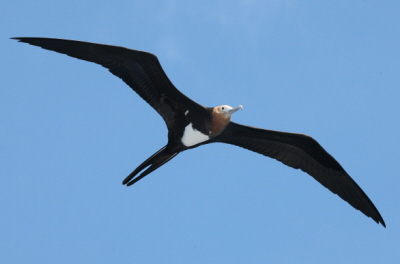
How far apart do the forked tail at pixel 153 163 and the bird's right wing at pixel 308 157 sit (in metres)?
0.91

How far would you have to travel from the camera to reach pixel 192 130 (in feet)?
30.3

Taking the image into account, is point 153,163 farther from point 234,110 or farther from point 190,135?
point 234,110

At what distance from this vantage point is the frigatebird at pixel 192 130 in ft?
28.8

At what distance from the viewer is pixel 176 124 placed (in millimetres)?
9312

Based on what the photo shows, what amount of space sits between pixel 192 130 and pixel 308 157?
199 cm

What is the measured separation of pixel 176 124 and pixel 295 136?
183 cm

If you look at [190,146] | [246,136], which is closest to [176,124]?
[190,146]

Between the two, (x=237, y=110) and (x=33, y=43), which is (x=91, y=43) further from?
(x=237, y=110)

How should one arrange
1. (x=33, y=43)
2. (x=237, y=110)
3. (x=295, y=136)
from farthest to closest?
(x=295, y=136) < (x=237, y=110) < (x=33, y=43)

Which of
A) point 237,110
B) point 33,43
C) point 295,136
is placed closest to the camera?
point 33,43

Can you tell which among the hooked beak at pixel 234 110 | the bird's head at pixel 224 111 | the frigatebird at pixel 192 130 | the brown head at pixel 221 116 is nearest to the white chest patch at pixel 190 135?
the frigatebird at pixel 192 130

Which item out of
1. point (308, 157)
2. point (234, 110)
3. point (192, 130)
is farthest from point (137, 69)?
point (308, 157)

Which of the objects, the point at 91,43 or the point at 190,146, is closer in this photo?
the point at 91,43

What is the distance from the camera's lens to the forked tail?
899 cm
